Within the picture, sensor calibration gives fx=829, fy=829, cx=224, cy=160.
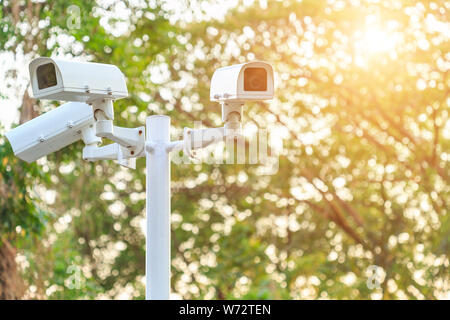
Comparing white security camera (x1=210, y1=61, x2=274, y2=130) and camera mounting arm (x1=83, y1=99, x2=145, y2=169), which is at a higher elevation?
white security camera (x1=210, y1=61, x2=274, y2=130)

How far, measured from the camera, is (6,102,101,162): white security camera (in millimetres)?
2443

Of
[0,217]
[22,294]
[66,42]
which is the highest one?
[66,42]

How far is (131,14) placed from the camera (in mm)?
5488

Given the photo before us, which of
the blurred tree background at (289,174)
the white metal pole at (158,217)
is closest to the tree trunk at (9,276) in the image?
the blurred tree background at (289,174)

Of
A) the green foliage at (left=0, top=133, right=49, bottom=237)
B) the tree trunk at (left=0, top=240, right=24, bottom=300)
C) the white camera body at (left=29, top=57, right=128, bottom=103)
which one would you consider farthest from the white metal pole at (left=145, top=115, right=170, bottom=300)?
the tree trunk at (left=0, top=240, right=24, bottom=300)

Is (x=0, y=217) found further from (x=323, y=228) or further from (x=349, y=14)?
(x=323, y=228)

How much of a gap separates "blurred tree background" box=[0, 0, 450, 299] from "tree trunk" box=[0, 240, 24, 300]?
0.04 m

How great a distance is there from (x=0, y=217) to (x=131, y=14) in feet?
5.60

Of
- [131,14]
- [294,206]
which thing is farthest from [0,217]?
[294,206]

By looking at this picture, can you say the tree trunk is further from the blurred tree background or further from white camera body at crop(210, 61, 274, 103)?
white camera body at crop(210, 61, 274, 103)

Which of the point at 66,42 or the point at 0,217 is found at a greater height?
the point at 66,42

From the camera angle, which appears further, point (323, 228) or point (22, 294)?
point (323, 228)

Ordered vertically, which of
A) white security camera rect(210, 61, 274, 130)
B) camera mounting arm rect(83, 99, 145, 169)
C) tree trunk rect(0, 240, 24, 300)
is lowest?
tree trunk rect(0, 240, 24, 300)
